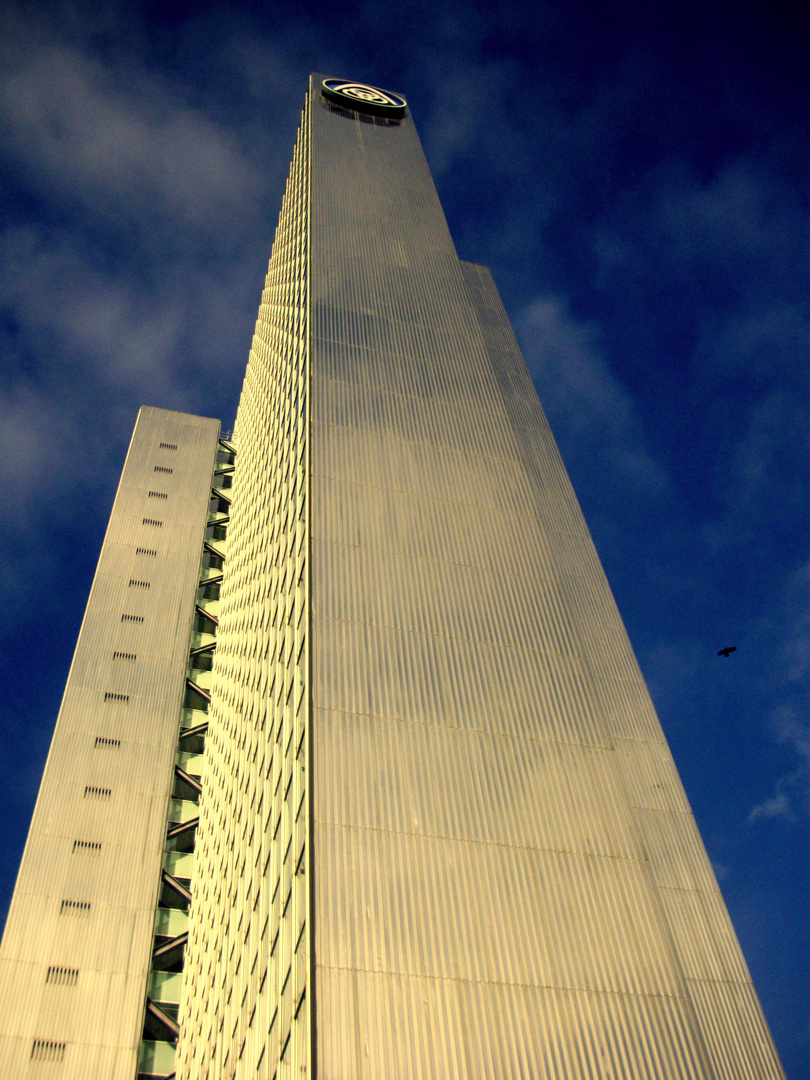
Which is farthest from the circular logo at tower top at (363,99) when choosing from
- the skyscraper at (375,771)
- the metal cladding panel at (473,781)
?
the metal cladding panel at (473,781)

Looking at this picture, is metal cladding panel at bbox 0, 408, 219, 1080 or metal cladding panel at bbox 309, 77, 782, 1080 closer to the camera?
metal cladding panel at bbox 309, 77, 782, 1080

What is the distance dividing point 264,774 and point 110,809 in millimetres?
27973

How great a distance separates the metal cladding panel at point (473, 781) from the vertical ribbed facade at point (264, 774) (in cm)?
153

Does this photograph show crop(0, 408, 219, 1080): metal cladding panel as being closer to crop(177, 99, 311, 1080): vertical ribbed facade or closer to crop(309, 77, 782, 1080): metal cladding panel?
crop(177, 99, 311, 1080): vertical ribbed facade

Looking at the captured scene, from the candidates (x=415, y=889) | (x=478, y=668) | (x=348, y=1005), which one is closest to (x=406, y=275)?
(x=478, y=668)

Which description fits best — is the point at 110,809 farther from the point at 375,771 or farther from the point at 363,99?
the point at 363,99

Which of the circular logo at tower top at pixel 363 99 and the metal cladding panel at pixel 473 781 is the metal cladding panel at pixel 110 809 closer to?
the metal cladding panel at pixel 473 781

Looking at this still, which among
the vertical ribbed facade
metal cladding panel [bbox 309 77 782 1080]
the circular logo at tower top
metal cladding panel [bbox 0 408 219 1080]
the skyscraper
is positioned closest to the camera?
metal cladding panel [bbox 309 77 782 1080]

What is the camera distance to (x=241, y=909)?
120 feet

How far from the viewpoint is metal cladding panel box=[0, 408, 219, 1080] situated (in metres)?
49.2

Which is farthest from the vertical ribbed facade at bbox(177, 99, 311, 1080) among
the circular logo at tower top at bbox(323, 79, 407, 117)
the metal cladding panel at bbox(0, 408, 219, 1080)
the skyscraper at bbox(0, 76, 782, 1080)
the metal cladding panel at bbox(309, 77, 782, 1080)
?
the circular logo at tower top at bbox(323, 79, 407, 117)

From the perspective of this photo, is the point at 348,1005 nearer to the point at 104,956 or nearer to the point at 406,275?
the point at 104,956

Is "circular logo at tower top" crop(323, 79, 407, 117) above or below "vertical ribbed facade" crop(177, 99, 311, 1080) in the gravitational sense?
above

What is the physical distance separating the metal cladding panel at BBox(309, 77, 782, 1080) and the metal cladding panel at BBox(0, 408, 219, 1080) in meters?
32.5
